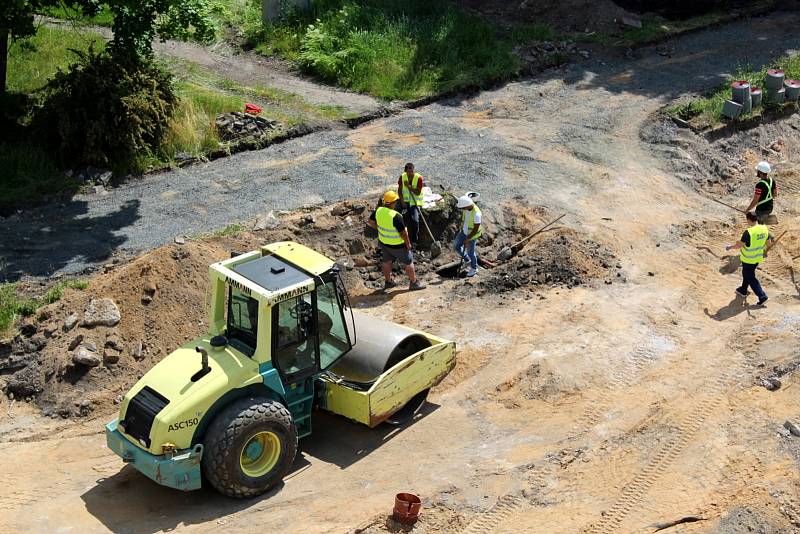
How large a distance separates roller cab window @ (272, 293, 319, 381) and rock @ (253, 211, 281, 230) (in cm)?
545

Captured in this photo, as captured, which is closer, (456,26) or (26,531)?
(26,531)

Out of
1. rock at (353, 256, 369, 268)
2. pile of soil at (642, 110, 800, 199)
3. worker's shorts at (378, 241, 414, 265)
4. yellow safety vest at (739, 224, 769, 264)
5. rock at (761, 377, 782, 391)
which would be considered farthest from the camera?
pile of soil at (642, 110, 800, 199)

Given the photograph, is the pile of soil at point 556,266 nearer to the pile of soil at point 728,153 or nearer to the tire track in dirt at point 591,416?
the tire track in dirt at point 591,416

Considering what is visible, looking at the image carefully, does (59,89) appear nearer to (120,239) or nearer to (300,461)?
(120,239)

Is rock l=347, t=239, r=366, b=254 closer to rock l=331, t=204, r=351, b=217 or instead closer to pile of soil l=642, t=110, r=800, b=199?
rock l=331, t=204, r=351, b=217

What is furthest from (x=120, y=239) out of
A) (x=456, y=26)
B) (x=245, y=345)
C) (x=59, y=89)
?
(x=456, y=26)

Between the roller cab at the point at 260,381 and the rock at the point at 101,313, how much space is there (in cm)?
281

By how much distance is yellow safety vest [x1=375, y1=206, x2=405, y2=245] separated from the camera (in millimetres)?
15047

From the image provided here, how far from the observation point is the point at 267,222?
A: 16203mm

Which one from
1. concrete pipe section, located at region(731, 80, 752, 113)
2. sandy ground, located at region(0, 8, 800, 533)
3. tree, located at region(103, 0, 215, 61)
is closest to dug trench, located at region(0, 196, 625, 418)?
sandy ground, located at region(0, 8, 800, 533)

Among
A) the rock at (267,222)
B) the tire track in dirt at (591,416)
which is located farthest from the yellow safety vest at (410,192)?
the tire track in dirt at (591,416)

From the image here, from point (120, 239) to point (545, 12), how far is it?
15.7 meters

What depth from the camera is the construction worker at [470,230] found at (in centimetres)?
1597

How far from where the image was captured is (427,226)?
16688 millimetres
